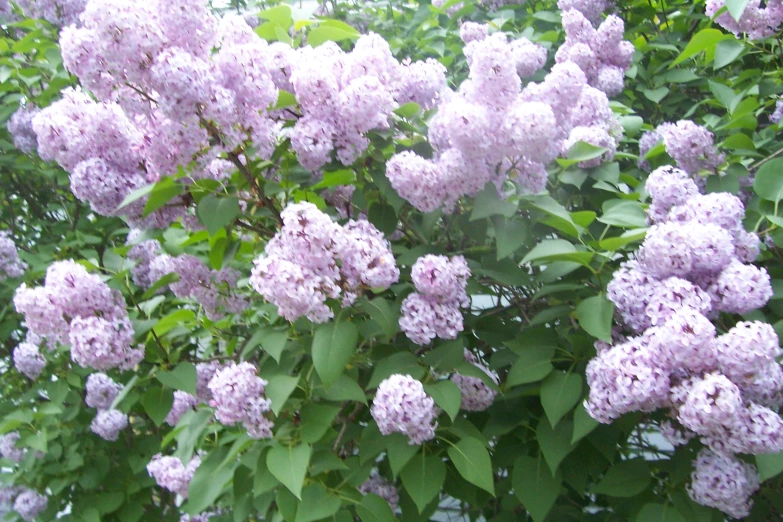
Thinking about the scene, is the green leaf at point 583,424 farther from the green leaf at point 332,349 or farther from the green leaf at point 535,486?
the green leaf at point 332,349

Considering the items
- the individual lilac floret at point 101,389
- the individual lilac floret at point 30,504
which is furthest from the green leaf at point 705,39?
the individual lilac floret at point 30,504

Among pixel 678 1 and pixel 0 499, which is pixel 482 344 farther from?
pixel 0 499

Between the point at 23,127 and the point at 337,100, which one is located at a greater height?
the point at 337,100

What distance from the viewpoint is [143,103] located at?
1469mm

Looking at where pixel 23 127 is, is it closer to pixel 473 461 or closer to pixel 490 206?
pixel 490 206

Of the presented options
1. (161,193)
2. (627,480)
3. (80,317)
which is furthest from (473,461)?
(80,317)

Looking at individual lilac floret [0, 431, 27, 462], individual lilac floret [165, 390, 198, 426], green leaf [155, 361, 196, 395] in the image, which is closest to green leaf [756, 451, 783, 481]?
green leaf [155, 361, 196, 395]

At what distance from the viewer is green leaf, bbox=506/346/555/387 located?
4.71ft

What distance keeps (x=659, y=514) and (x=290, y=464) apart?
28.9 inches

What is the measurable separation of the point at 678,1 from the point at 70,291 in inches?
102

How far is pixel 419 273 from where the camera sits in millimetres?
1476

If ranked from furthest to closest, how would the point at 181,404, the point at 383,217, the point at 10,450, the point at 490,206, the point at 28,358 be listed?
the point at 10,450
the point at 28,358
the point at 181,404
the point at 383,217
the point at 490,206

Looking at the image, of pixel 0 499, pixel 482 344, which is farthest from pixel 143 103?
pixel 0 499

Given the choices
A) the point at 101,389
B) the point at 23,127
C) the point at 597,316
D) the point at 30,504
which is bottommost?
the point at 30,504
